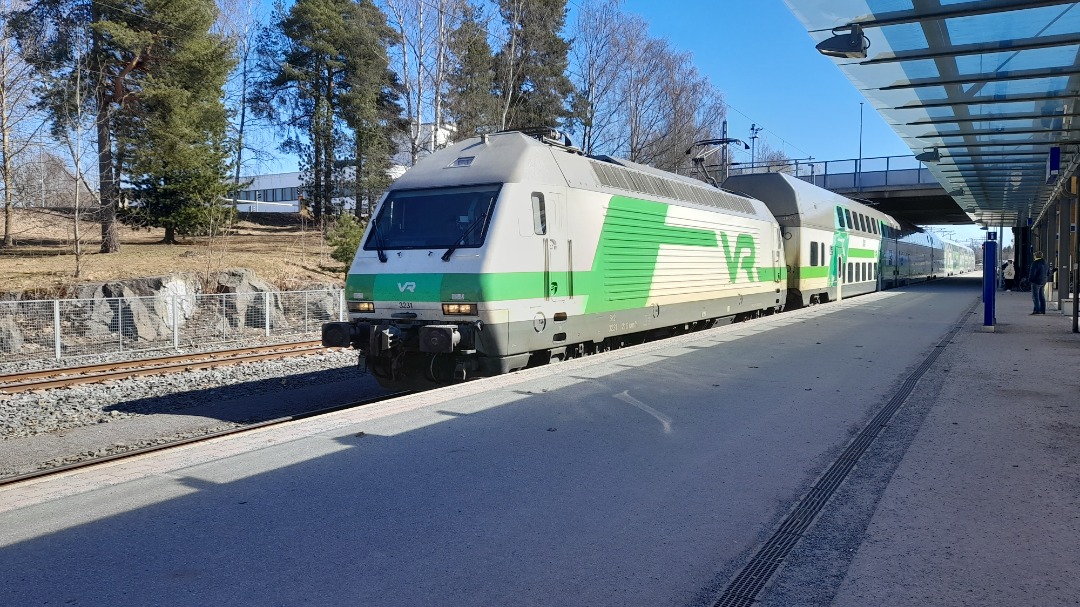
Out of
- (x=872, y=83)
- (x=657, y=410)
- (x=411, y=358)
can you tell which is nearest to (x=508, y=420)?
(x=657, y=410)

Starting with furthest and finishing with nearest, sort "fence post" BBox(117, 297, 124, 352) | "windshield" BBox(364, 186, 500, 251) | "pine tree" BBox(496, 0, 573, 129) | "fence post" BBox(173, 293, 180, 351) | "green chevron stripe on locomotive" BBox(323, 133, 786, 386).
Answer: "pine tree" BBox(496, 0, 573, 129)
"fence post" BBox(173, 293, 180, 351)
"fence post" BBox(117, 297, 124, 352)
"windshield" BBox(364, 186, 500, 251)
"green chevron stripe on locomotive" BBox(323, 133, 786, 386)

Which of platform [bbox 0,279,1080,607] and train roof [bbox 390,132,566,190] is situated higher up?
train roof [bbox 390,132,566,190]

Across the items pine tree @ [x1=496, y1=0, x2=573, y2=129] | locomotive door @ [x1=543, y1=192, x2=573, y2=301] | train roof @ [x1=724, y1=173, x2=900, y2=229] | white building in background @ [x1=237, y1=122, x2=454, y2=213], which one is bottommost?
locomotive door @ [x1=543, y1=192, x2=573, y2=301]

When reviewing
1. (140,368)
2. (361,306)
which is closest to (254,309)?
(140,368)

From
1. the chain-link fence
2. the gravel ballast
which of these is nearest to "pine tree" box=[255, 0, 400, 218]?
the chain-link fence

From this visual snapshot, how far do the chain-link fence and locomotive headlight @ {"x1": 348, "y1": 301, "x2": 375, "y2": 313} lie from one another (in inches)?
322

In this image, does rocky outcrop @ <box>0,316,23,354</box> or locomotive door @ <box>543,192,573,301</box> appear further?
rocky outcrop @ <box>0,316,23,354</box>

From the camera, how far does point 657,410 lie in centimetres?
792

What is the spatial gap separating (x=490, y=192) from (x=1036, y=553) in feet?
23.3

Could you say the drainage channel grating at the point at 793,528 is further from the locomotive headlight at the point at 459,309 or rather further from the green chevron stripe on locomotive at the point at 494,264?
the locomotive headlight at the point at 459,309

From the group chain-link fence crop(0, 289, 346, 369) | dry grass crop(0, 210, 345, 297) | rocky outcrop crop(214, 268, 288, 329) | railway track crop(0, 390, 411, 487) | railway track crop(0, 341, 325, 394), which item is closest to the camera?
railway track crop(0, 390, 411, 487)

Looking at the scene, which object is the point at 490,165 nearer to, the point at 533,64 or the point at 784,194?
the point at 784,194

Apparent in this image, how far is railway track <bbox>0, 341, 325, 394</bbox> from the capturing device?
1225 cm

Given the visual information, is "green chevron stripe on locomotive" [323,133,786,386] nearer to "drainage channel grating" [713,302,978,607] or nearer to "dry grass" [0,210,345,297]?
"drainage channel grating" [713,302,978,607]
